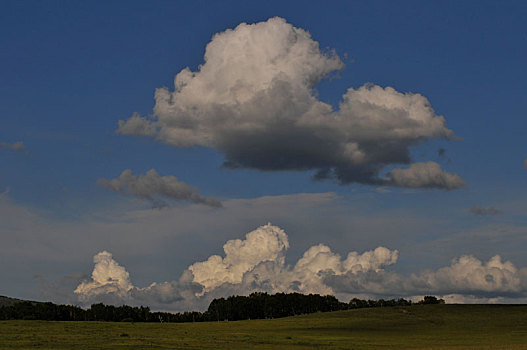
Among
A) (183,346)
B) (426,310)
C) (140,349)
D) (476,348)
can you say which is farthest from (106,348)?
(426,310)

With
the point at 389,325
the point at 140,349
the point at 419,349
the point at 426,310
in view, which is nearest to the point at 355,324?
the point at 389,325

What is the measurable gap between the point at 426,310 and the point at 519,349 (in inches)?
4678

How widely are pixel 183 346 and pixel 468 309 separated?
5233 inches

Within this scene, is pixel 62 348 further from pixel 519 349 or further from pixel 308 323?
pixel 308 323

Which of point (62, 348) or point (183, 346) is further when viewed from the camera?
point (183, 346)

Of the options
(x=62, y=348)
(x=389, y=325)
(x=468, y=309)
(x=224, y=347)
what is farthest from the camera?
(x=468, y=309)

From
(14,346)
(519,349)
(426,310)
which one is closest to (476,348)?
(519,349)

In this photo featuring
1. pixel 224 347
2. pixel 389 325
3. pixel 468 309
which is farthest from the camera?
pixel 468 309

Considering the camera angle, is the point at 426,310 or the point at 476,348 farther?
the point at 426,310

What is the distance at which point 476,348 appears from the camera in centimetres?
8700

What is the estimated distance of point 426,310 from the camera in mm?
197500

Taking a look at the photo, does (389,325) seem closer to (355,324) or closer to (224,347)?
(355,324)

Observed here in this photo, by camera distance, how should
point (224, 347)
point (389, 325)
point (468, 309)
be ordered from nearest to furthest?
point (224, 347) → point (389, 325) → point (468, 309)

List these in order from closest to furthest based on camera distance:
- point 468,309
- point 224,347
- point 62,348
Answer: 1. point 62,348
2. point 224,347
3. point 468,309
